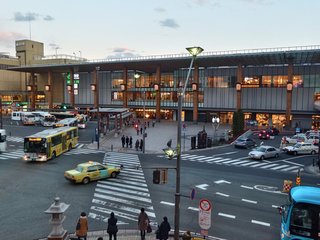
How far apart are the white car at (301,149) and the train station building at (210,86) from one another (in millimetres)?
24926

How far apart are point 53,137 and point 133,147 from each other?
539 inches

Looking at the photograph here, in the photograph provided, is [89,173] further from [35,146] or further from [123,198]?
[35,146]

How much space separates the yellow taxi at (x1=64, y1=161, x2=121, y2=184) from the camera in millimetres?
23938

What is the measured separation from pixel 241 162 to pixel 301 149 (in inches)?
451

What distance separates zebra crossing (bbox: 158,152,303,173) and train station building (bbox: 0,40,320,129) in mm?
26749

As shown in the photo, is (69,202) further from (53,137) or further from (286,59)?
(286,59)

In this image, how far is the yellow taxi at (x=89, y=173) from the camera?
2394 cm

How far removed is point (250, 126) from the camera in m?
65.4

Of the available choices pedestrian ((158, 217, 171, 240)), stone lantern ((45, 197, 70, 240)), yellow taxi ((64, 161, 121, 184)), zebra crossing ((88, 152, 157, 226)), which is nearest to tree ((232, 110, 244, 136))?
zebra crossing ((88, 152, 157, 226))

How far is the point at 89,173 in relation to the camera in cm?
2459

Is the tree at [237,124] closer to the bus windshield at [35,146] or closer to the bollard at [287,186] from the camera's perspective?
the bollard at [287,186]

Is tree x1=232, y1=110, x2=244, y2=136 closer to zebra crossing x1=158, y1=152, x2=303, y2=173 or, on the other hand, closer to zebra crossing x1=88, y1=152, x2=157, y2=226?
zebra crossing x1=158, y1=152, x2=303, y2=173

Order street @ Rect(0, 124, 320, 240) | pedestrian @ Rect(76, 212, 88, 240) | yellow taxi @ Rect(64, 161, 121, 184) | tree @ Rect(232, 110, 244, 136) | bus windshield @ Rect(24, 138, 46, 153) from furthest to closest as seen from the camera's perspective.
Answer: tree @ Rect(232, 110, 244, 136) → bus windshield @ Rect(24, 138, 46, 153) → yellow taxi @ Rect(64, 161, 121, 184) → street @ Rect(0, 124, 320, 240) → pedestrian @ Rect(76, 212, 88, 240)

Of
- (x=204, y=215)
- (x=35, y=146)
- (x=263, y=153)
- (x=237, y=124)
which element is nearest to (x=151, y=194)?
(x=204, y=215)
